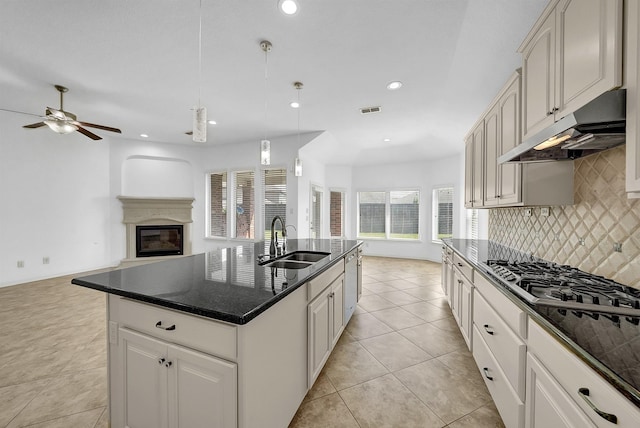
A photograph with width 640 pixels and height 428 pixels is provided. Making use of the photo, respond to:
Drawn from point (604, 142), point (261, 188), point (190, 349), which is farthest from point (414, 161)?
point (190, 349)

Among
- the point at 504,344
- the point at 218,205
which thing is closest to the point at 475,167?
the point at 504,344

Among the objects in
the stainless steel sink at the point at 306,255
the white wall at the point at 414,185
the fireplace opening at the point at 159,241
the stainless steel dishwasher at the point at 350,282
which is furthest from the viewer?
the white wall at the point at 414,185

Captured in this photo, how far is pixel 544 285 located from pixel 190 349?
1862 mm

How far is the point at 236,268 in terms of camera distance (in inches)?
68.7

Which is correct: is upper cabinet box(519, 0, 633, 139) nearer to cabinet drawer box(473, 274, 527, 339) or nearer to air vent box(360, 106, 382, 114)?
cabinet drawer box(473, 274, 527, 339)

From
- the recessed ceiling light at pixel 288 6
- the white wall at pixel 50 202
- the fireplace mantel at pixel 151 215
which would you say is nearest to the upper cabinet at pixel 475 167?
the recessed ceiling light at pixel 288 6

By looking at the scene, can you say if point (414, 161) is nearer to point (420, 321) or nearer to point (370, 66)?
point (370, 66)

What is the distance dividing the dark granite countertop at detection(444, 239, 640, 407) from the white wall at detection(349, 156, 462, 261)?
5.28m

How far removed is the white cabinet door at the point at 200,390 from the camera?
1046 mm

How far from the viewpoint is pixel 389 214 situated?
719cm

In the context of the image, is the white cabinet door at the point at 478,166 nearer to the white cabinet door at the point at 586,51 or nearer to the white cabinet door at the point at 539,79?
the white cabinet door at the point at 539,79

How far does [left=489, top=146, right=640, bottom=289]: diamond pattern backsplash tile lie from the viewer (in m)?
1.42

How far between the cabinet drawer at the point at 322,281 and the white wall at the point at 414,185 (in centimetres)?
479

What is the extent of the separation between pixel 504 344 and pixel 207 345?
5.25 ft
